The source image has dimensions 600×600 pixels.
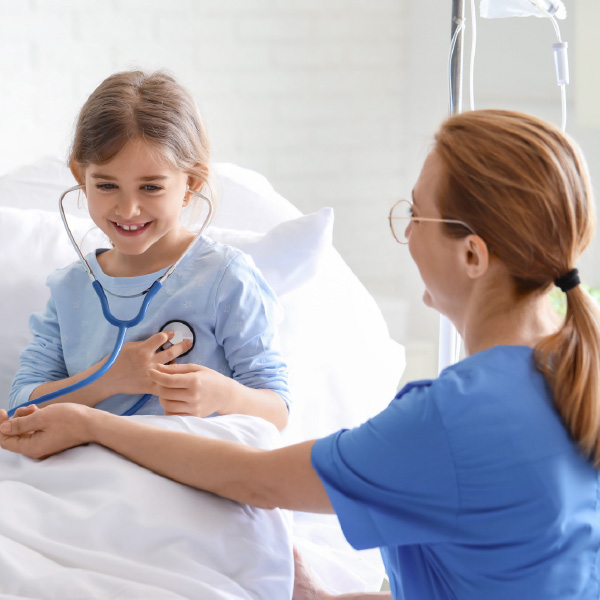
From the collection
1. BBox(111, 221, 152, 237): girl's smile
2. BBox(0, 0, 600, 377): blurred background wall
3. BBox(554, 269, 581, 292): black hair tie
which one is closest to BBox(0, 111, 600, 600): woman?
BBox(554, 269, 581, 292): black hair tie

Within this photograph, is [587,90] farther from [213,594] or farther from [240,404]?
[213,594]

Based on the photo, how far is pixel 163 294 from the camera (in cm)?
132

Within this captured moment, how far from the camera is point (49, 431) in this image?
41.1 inches

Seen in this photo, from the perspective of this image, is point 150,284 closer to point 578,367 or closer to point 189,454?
point 189,454

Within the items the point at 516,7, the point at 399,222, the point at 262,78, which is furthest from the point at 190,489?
the point at 262,78

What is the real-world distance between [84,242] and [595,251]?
163 cm


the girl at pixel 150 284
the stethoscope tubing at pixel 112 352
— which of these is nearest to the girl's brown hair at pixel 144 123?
the girl at pixel 150 284

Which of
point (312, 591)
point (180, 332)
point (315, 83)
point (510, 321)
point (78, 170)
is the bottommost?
point (312, 591)

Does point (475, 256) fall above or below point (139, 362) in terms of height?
above

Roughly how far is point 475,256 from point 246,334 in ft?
1.56

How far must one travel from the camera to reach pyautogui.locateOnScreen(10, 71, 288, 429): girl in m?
1.25

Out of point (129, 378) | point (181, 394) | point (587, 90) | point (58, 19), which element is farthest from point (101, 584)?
point (58, 19)

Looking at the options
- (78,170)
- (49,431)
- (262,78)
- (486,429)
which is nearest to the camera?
(486,429)

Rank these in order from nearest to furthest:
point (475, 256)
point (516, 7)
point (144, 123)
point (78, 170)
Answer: point (475, 256) < point (144, 123) < point (78, 170) < point (516, 7)
